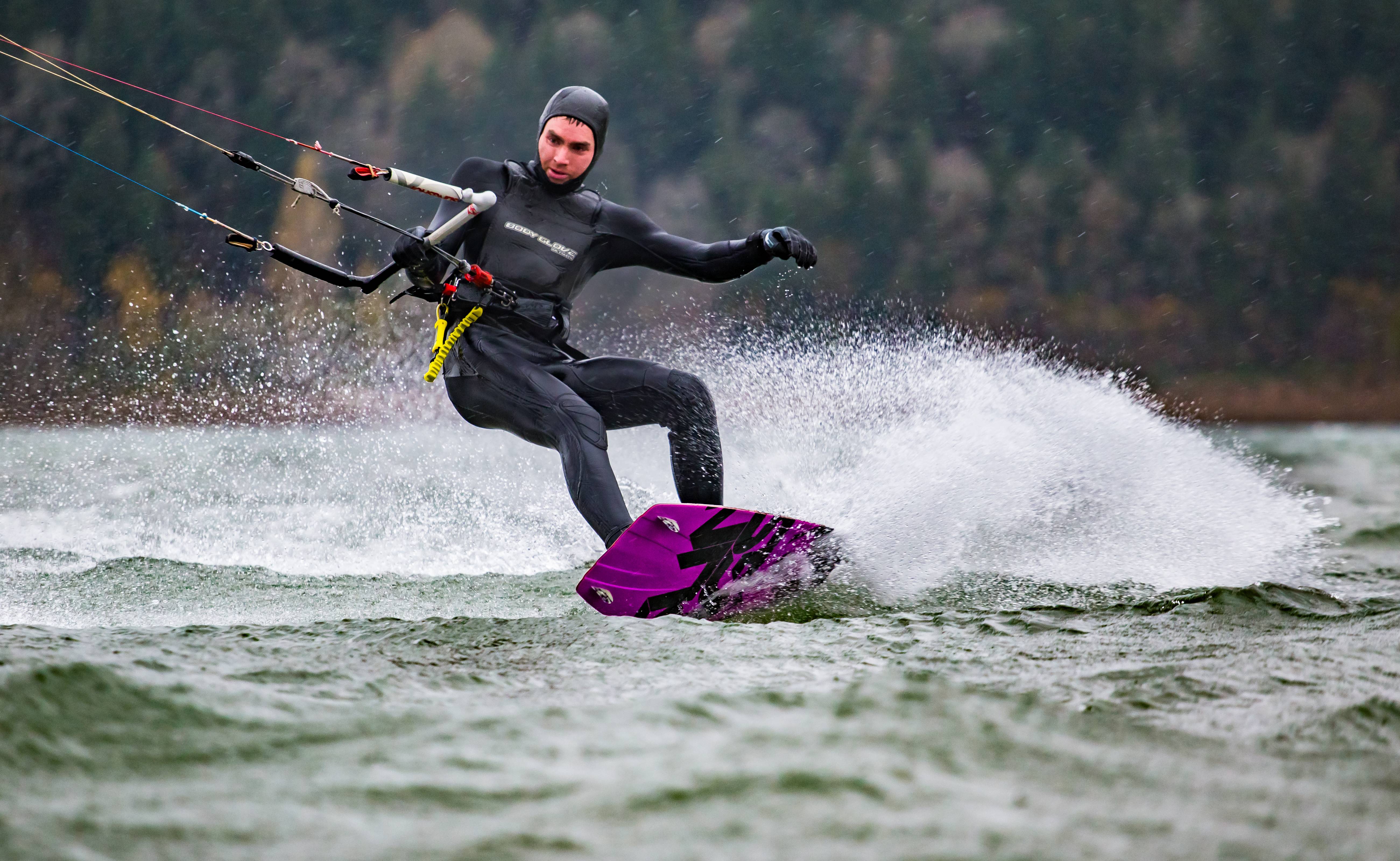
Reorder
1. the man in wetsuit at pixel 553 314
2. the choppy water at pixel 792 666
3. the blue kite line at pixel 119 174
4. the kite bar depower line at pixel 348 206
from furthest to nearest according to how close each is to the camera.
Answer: the man in wetsuit at pixel 553 314
the kite bar depower line at pixel 348 206
the blue kite line at pixel 119 174
the choppy water at pixel 792 666

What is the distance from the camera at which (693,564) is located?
17.9ft

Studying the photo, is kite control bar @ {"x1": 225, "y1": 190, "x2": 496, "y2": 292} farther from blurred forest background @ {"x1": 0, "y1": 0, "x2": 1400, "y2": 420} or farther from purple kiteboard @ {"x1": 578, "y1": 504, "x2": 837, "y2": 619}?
blurred forest background @ {"x1": 0, "y1": 0, "x2": 1400, "y2": 420}

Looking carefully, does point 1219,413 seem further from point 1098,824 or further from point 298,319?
point 1098,824

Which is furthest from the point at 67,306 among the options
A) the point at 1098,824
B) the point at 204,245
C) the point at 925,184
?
the point at 1098,824

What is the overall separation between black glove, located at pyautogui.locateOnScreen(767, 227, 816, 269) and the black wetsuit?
69 millimetres

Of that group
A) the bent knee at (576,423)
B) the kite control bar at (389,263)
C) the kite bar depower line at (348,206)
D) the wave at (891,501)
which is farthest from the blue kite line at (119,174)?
the wave at (891,501)

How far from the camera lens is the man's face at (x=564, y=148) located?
6.04m

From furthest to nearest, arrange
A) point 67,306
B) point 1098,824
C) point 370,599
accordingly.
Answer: point 67,306, point 370,599, point 1098,824

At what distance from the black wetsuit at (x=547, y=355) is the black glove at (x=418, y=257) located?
146mm

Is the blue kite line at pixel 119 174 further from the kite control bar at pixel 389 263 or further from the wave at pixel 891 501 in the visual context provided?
the wave at pixel 891 501

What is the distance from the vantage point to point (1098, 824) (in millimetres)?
2500

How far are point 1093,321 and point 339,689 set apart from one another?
6605 centimetres

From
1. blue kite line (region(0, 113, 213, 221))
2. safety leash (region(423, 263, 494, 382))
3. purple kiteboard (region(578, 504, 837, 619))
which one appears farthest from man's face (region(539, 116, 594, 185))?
purple kiteboard (region(578, 504, 837, 619))

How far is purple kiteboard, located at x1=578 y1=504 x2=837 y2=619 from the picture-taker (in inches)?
213
